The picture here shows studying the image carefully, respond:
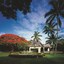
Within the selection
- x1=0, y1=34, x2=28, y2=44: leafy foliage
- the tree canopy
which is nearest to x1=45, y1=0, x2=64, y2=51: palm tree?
x1=0, y1=34, x2=28, y2=44: leafy foliage

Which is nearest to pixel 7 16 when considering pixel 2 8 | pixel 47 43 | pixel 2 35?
pixel 2 8

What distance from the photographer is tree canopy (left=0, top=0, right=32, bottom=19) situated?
1504 cm

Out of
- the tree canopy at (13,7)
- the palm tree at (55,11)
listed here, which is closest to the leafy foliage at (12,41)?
the palm tree at (55,11)

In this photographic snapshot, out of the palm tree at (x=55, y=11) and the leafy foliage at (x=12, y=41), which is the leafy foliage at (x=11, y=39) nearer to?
the leafy foliage at (x=12, y=41)

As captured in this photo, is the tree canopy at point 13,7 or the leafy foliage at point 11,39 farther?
the leafy foliage at point 11,39

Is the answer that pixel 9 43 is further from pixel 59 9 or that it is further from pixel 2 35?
pixel 59 9

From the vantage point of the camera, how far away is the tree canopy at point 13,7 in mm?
15039

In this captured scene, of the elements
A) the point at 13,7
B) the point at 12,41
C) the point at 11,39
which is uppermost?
the point at 11,39

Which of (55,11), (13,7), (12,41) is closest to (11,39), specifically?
(12,41)

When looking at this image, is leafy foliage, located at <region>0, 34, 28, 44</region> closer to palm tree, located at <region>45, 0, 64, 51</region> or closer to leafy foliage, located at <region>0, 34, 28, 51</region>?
leafy foliage, located at <region>0, 34, 28, 51</region>

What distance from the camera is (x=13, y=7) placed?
1549 cm

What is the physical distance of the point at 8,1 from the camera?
1495 centimetres

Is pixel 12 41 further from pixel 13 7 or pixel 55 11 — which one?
pixel 13 7

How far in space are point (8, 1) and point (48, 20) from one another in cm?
3845
